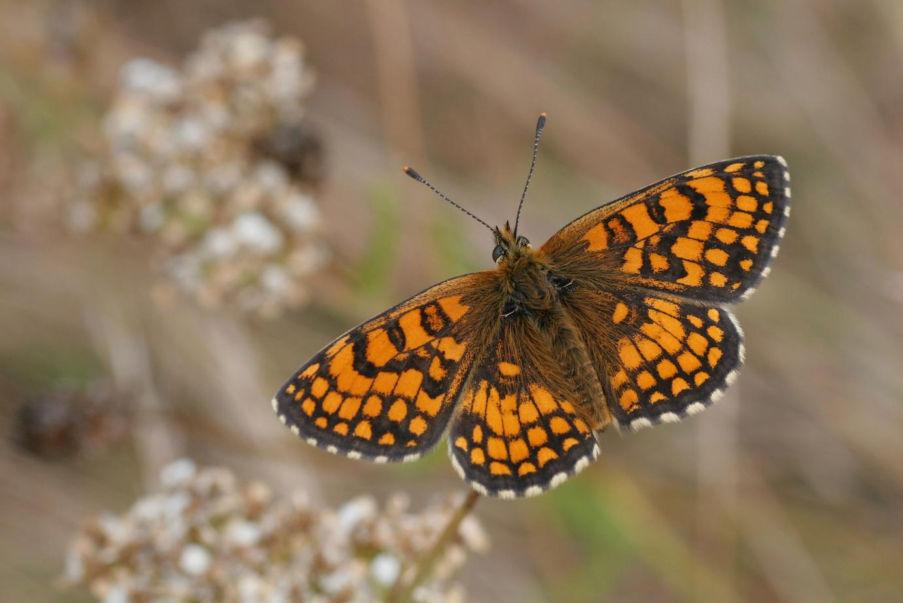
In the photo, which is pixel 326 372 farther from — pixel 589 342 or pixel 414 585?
pixel 589 342

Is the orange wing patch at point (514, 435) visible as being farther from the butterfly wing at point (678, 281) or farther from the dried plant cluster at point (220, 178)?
the dried plant cluster at point (220, 178)

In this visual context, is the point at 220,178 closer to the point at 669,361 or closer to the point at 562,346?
the point at 562,346

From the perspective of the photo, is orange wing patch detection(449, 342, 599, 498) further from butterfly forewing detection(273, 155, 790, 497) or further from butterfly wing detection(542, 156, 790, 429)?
butterfly wing detection(542, 156, 790, 429)

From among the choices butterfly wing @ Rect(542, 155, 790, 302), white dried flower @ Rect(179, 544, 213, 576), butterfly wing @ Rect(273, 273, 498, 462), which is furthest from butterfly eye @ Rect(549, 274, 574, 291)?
white dried flower @ Rect(179, 544, 213, 576)

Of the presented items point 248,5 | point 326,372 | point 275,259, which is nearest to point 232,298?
point 275,259

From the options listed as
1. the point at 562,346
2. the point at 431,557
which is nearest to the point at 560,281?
the point at 562,346

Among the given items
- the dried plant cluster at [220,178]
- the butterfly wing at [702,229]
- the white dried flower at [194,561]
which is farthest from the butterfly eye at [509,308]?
the white dried flower at [194,561]

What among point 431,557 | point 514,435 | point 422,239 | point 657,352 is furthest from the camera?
point 422,239
